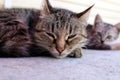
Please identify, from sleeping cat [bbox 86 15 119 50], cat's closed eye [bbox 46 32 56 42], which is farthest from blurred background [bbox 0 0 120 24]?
cat's closed eye [bbox 46 32 56 42]

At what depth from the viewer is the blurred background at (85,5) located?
2207 mm

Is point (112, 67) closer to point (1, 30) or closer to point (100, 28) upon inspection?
point (1, 30)

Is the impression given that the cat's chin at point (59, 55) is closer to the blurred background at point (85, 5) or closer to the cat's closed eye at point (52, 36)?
the cat's closed eye at point (52, 36)

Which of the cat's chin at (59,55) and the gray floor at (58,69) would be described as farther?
the cat's chin at (59,55)

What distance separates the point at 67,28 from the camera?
1.56 meters

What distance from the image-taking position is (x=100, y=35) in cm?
228

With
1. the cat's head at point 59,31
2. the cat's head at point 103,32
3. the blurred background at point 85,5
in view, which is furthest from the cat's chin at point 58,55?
the cat's head at point 103,32

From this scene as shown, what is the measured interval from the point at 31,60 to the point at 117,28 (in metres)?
1.24

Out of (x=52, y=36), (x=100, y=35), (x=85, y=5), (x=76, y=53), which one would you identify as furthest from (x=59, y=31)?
(x=85, y=5)

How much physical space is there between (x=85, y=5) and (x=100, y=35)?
0.55 m

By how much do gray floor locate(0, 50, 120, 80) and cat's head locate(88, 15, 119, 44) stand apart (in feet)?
2.10

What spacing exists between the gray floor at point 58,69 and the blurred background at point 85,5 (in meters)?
0.67

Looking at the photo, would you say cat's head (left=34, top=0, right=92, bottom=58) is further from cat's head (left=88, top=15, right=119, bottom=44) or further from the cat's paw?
cat's head (left=88, top=15, right=119, bottom=44)

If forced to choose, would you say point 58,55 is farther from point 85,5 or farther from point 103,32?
point 85,5
